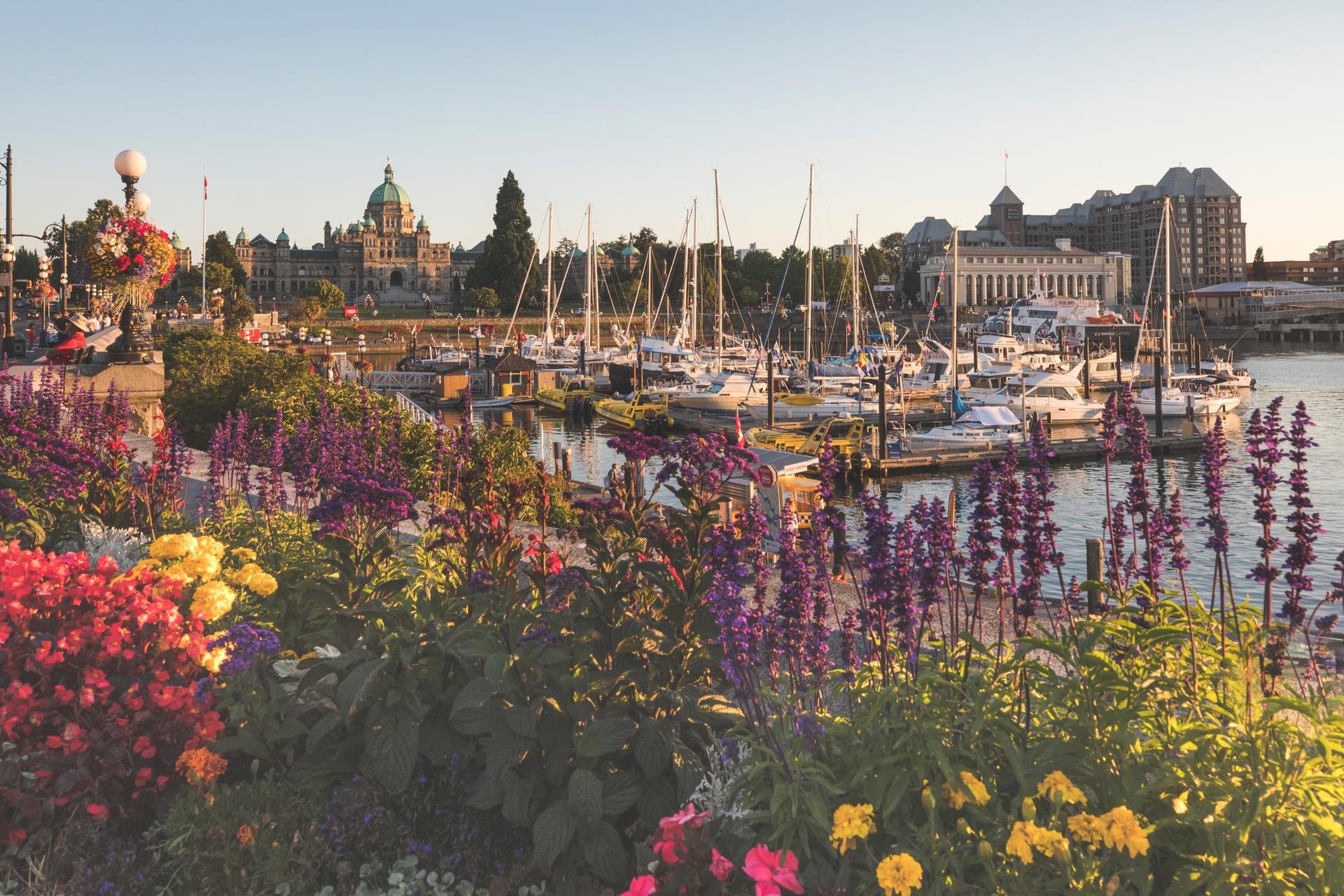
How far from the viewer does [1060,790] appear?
3738mm

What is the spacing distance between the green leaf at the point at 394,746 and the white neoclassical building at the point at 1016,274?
18396 cm

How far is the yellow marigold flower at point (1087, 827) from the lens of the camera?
3.59 m

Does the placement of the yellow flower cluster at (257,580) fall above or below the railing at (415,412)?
below

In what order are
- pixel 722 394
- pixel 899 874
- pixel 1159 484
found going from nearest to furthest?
1. pixel 899 874
2. pixel 1159 484
3. pixel 722 394

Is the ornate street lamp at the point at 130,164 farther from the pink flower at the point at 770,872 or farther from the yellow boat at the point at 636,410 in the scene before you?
the yellow boat at the point at 636,410

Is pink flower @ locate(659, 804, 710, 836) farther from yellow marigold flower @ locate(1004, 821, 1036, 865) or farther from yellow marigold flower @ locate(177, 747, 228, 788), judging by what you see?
yellow marigold flower @ locate(177, 747, 228, 788)

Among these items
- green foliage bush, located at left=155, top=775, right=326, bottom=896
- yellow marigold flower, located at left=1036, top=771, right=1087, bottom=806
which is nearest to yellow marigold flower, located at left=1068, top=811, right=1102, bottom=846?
yellow marigold flower, located at left=1036, top=771, right=1087, bottom=806

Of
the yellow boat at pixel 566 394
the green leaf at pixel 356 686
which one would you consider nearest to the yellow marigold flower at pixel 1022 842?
the green leaf at pixel 356 686

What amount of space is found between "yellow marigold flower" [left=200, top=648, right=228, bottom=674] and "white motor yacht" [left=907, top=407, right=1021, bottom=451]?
34.6 m

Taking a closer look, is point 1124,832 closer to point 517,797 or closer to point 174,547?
point 517,797

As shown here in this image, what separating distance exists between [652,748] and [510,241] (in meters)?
133

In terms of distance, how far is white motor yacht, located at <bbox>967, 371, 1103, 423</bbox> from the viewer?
160 feet

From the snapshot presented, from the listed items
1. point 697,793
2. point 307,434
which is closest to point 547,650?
point 697,793

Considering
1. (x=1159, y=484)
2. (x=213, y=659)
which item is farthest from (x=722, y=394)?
(x=213, y=659)
